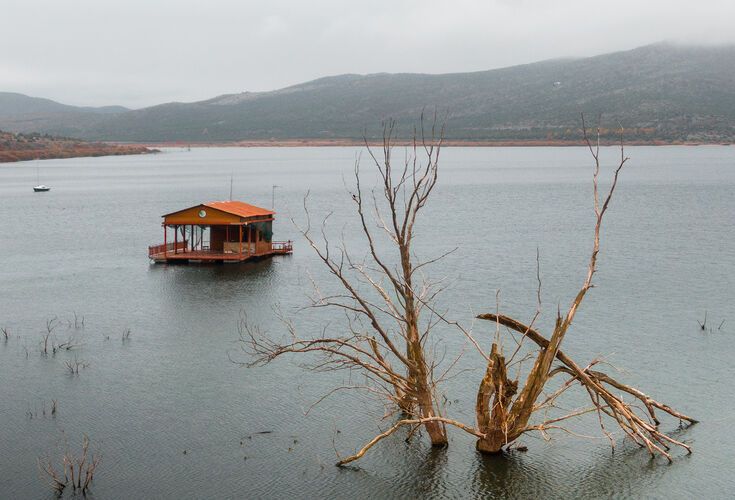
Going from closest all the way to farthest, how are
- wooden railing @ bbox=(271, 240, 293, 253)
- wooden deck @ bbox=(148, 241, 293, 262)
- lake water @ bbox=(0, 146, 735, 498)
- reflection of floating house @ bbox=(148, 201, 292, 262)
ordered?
lake water @ bbox=(0, 146, 735, 498)
reflection of floating house @ bbox=(148, 201, 292, 262)
wooden deck @ bbox=(148, 241, 293, 262)
wooden railing @ bbox=(271, 240, 293, 253)

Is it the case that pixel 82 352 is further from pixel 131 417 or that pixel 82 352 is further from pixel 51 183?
pixel 51 183

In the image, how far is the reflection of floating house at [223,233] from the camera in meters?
45.8

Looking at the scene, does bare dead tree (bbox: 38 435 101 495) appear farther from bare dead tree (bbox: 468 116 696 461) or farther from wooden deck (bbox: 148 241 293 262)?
wooden deck (bbox: 148 241 293 262)

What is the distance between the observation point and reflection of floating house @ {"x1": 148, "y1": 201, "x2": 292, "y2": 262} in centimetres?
4581

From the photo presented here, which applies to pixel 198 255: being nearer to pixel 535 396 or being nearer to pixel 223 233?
pixel 223 233

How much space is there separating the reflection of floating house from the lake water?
1.09m

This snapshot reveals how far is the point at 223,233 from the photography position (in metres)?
48.9

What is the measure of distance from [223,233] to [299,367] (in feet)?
80.0

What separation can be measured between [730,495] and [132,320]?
896 inches

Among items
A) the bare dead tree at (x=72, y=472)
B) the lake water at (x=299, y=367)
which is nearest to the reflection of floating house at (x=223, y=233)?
the lake water at (x=299, y=367)

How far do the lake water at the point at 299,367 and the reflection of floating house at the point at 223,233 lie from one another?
1.09 m

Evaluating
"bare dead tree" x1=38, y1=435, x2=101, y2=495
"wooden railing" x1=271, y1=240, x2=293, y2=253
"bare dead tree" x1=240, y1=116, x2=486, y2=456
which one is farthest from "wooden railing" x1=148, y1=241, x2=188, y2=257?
"bare dead tree" x1=38, y1=435, x2=101, y2=495

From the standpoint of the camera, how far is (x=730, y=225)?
203ft

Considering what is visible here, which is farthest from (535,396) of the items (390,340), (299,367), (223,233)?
(223,233)
